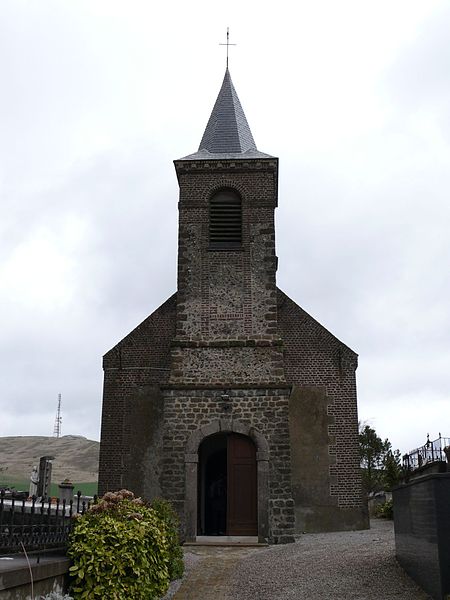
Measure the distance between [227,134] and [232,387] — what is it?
8628mm

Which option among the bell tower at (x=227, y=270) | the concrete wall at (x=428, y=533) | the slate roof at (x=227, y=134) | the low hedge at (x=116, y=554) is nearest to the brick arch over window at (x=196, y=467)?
the bell tower at (x=227, y=270)

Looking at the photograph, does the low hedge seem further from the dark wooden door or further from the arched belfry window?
the arched belfry window

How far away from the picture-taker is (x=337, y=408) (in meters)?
20.1

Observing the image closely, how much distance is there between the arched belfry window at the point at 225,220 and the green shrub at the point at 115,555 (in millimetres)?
10867

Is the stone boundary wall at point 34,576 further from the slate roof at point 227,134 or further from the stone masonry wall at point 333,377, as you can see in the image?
the slate roof at point 227,134

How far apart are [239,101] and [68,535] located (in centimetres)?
1830

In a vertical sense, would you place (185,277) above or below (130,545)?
above

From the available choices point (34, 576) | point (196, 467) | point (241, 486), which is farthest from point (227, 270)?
point (34, 576)

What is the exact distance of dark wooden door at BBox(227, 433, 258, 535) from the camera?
15969 millimetres

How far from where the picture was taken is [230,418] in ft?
54.0

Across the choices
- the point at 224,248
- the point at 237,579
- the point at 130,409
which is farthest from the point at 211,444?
the point at 237,579

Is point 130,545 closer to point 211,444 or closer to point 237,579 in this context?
point 237,579

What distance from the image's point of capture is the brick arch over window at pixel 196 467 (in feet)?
51.2

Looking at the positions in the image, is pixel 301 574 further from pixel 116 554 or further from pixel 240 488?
pixel 240 488
